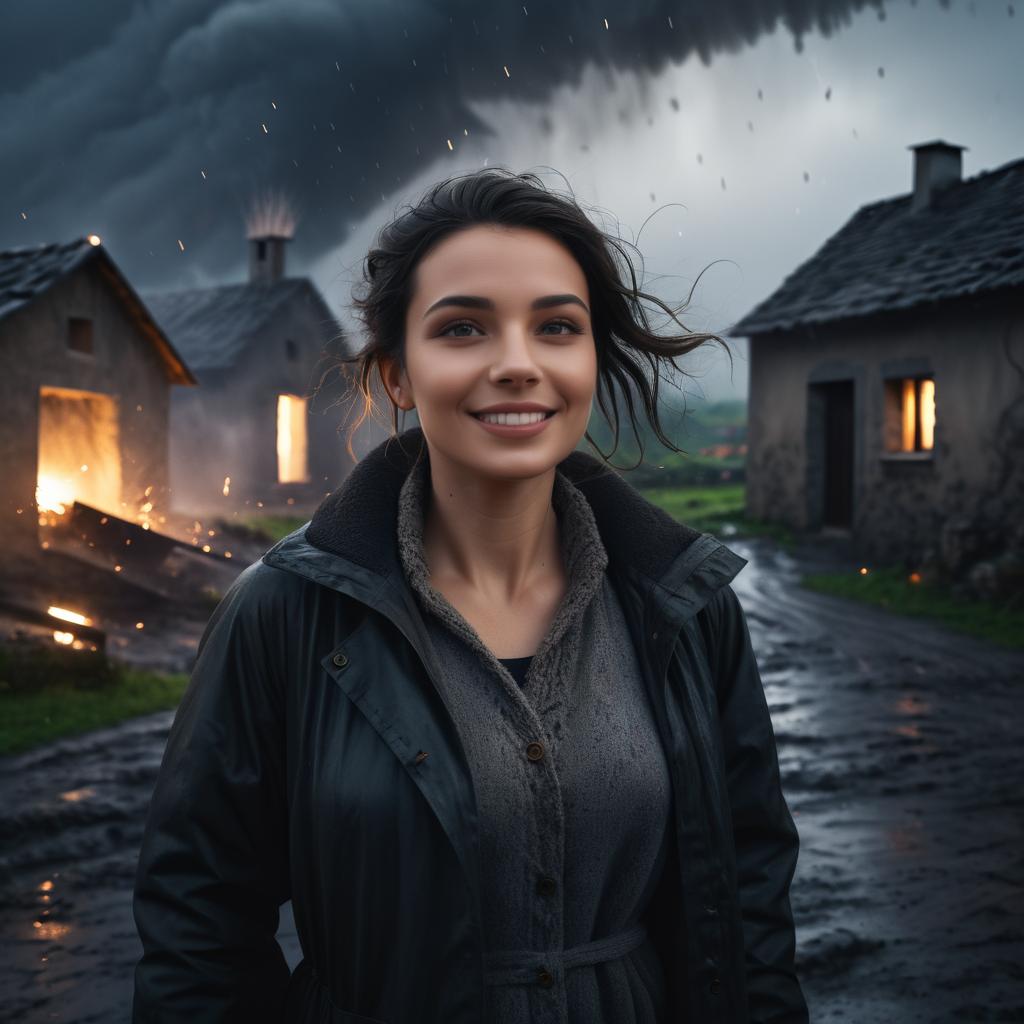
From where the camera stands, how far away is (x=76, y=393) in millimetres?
12289

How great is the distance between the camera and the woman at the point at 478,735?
5.12 feet

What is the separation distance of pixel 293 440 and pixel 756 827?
2079cm

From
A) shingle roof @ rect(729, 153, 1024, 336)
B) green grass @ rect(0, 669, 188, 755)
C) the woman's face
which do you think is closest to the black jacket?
the woman's face

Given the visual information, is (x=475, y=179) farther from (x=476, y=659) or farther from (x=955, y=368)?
(x=955, y=368)

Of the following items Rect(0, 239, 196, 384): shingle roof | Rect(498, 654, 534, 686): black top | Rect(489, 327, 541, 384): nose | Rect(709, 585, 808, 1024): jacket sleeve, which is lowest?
Rect(709, 585, 808, 1024): jacket sleeve

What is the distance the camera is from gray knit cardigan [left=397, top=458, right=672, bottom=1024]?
1.60 metres

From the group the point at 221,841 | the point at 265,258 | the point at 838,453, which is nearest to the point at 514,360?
the point at 221,841

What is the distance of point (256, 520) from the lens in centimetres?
1897

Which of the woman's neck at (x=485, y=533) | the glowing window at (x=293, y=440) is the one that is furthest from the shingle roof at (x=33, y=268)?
the woman's neck at (x=485, y=533)

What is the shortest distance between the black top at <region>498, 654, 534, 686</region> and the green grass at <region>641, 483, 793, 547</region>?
8.77 metres

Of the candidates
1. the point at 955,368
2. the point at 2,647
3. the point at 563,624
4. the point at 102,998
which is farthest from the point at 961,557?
the point at 563,624

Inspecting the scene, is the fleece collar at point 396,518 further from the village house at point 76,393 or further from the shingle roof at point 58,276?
the shingle roof at point 58,276

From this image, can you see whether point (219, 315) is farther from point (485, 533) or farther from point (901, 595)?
point (485, 533)

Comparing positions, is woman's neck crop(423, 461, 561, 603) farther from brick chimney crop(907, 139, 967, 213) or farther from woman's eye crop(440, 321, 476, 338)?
brick chimney crop(907, 139, 967, 213)
